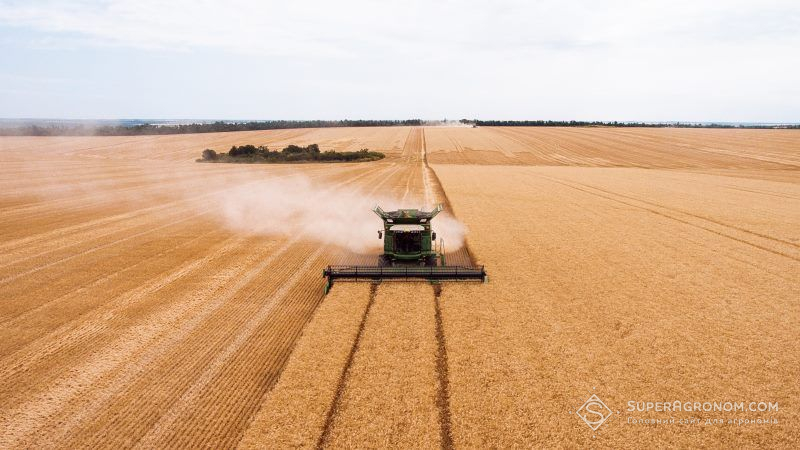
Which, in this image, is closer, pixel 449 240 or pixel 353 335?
pixel 353 335

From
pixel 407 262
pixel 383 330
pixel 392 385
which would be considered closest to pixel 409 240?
pixel 407 262

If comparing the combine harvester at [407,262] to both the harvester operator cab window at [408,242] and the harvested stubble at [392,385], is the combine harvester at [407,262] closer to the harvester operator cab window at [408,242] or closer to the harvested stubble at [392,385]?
the harvester operator cab window at [408,242]

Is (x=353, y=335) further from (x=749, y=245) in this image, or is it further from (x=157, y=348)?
(x=749, y=245)

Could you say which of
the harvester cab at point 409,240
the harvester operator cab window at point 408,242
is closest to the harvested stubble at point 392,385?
the harvester cab at point 409,240

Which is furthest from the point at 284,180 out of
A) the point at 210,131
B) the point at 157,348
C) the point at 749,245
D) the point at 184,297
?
the point at 210,131

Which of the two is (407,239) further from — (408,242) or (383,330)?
(383,330)
